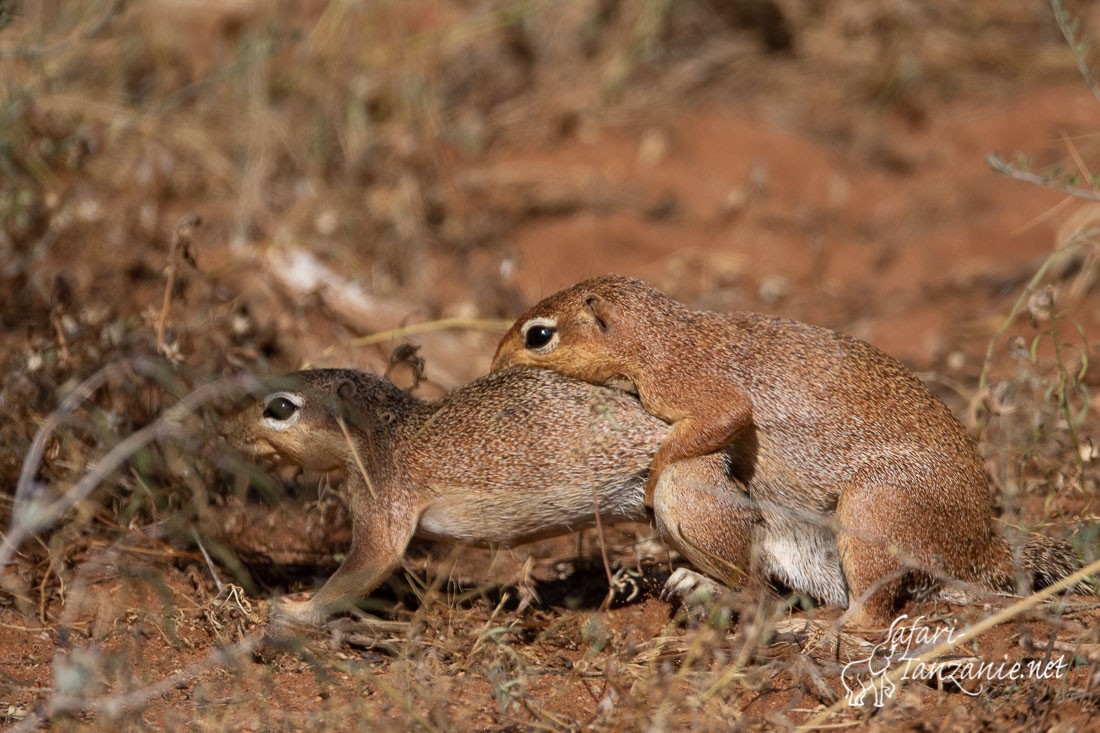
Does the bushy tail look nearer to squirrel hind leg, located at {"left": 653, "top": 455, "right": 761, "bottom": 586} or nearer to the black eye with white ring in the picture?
squirrel hind leg, located at {"left": 653, "top": 455, "right": 761, "bottom": 586}

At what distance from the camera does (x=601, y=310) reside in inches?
191

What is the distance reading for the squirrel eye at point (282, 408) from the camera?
4934 mm

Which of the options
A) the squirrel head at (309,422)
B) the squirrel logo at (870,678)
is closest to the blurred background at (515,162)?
the squirrel head at (309,422)

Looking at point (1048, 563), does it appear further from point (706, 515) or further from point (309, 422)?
point (309, 422)

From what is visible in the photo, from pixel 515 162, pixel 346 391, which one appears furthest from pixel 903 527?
pixel 515 162

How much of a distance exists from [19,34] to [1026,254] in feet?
22.9

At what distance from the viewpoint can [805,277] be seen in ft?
30.0

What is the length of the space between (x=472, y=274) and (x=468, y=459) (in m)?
3.99

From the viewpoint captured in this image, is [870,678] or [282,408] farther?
[282,408]

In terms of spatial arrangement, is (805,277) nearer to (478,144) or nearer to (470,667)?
(478,144)

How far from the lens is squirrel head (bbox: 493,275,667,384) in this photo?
15.9ft

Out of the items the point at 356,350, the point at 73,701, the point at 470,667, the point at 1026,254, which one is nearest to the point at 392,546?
the point at 470,667

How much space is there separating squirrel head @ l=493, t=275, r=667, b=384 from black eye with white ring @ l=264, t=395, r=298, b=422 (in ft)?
2.93

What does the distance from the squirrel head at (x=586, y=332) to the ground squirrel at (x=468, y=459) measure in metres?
0.12
